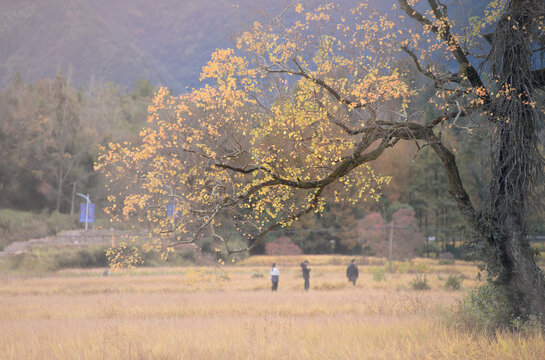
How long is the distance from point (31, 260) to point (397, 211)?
106ft

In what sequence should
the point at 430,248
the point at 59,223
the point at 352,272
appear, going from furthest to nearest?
the point at 59,223, the point at 430,248, the point at 352,272

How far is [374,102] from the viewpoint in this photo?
12172 mm

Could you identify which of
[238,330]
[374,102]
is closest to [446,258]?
[238,330]

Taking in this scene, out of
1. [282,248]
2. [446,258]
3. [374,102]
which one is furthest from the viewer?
[282,248]

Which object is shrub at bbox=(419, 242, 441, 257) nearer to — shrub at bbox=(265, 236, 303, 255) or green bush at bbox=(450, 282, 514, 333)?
shrub at bbox=(265, 236, 303, 255)

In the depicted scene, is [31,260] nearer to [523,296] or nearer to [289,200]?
[289,200]

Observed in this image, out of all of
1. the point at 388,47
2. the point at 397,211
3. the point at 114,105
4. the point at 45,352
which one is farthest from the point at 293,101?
the point at 114,105

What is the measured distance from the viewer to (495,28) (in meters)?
12.0

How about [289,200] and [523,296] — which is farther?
[289,200]

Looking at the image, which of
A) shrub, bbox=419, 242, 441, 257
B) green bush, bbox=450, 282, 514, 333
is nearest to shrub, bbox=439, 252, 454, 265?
shrub, bbox=419, 242, 441, 257

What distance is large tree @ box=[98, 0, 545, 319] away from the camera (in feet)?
38.3

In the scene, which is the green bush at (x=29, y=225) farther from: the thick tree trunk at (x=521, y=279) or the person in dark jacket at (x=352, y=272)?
the thick tree trunk at (x=521, y=279)

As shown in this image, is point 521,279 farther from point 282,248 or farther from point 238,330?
point 282,248

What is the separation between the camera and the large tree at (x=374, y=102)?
38.3ft
